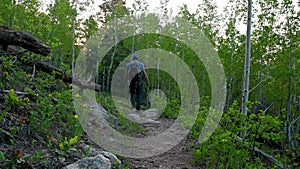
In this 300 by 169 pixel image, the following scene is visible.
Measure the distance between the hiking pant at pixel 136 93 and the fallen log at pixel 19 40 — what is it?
3.73m

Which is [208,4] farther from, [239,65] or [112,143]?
[112,143]

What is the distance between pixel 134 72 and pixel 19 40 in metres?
3.99

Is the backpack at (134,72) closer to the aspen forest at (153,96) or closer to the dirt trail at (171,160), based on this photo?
the aspen forest at (153,96)

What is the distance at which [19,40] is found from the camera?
16.2 feet

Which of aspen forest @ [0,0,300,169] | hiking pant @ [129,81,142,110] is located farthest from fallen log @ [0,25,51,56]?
hiking pant @ [129,81,142,110]

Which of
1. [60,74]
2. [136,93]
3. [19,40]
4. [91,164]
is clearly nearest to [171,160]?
[91,164]

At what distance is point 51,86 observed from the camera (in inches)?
274

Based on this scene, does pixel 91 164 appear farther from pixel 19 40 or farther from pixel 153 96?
pixel 153 96

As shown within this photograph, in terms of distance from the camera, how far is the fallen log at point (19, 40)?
477cm

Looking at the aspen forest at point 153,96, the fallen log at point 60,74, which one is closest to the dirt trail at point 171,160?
the aspen forest at point 153,96

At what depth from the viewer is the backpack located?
845cm

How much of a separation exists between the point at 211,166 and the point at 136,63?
14.5ft

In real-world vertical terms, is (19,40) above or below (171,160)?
above

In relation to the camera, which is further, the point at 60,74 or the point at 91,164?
the point at 60,74
